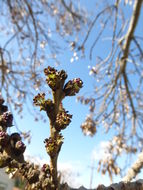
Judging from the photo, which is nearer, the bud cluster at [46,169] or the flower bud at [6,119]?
the bud cluster at [46,169]

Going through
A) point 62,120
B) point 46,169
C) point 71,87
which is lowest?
point 46,169

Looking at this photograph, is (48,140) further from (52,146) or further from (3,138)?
(3,138)

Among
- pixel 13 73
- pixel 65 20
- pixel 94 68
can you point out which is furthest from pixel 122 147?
pixel 65 20

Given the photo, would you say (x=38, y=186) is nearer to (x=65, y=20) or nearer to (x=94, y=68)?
(x=94, y=68)

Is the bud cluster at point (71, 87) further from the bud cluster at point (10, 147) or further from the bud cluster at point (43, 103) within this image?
the bud cluster at point (10, 147)

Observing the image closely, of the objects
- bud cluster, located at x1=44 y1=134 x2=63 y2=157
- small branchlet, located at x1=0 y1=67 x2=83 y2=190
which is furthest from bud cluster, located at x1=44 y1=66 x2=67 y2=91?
bud cluster, located at x1=44 y1=134 x2=63 y2=157

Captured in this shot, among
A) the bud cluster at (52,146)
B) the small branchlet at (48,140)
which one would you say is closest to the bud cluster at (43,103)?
the small branchlet at (48,140)

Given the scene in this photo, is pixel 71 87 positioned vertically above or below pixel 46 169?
above

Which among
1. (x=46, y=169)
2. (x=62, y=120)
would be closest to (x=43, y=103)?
(x=62, y=120)

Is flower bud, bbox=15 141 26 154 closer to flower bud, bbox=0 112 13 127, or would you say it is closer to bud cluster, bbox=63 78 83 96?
flower bud, bbox=0 112 13 127

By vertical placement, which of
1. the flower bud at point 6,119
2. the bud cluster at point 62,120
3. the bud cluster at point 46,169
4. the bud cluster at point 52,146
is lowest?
the bud cluster at point 46,169
